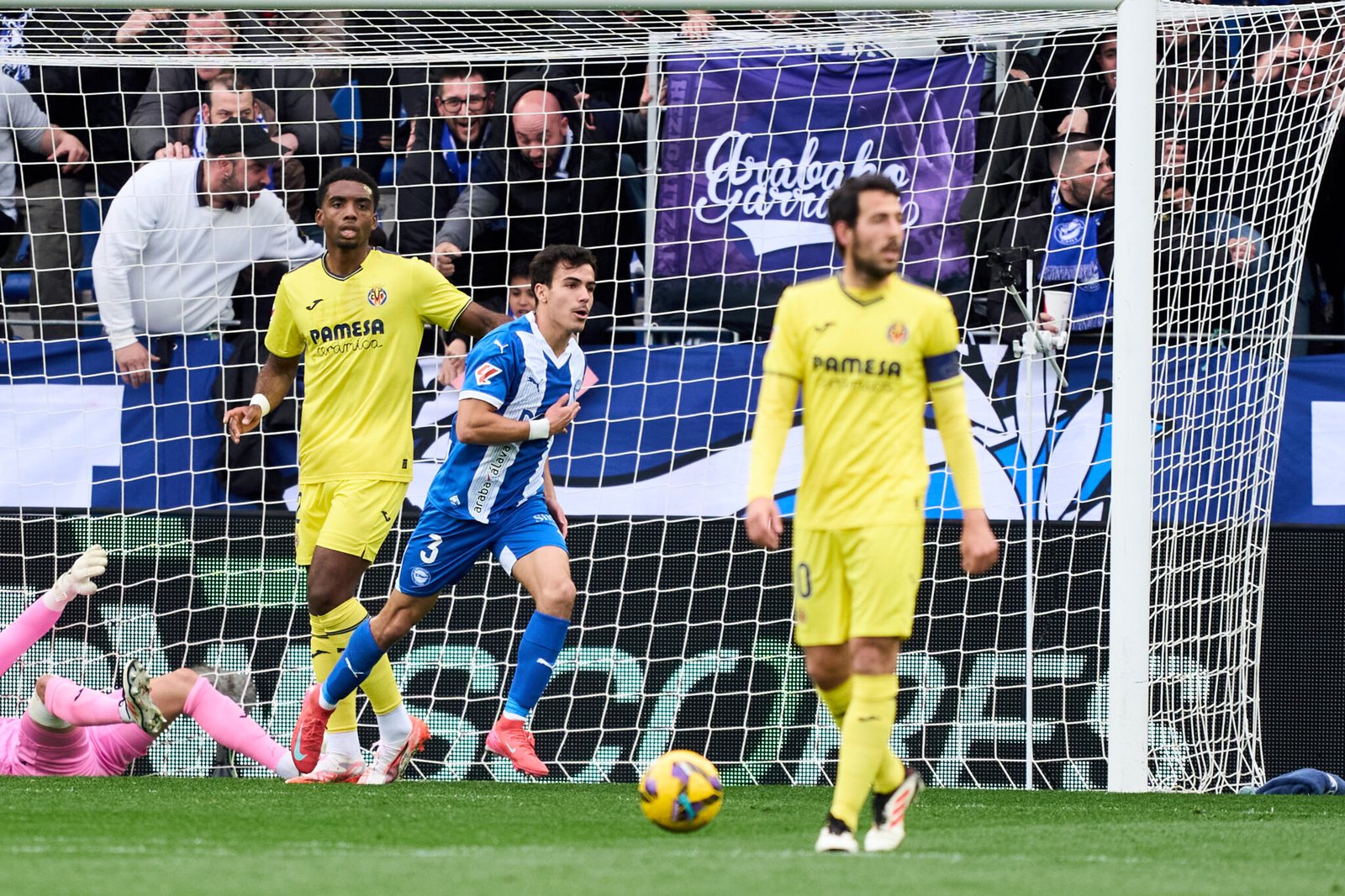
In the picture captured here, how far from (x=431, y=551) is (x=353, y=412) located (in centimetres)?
76

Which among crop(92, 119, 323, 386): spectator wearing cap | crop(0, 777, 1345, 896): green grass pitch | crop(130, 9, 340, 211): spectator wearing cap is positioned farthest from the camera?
crop(130, 9, 340, 211): spectator wearing cap

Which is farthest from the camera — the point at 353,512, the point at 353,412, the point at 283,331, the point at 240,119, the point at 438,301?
the point at 240,119

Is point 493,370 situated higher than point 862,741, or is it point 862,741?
point 493,370

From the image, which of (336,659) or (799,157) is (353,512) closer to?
(336,659)

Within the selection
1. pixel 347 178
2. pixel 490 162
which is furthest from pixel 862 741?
pixel 490 162

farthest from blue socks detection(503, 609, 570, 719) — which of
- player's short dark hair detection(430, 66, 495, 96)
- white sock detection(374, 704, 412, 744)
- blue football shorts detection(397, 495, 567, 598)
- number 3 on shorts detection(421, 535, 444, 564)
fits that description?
player's short dark hair detection(430, 66, 495, 96)

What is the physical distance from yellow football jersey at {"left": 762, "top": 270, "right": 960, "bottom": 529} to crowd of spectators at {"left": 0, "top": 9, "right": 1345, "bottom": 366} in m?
3.84

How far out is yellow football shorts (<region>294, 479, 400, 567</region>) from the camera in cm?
779

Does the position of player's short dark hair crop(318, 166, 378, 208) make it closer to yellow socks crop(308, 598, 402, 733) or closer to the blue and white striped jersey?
the blue and white striped jersey

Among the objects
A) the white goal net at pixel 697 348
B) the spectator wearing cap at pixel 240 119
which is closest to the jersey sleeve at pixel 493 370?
the white goal net at pixel 697 348

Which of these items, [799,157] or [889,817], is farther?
[799,157]

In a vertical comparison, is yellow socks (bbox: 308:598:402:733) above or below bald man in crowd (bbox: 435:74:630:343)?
below

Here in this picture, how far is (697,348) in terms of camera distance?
30.7 feet

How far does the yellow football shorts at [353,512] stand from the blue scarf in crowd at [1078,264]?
3.50 m
